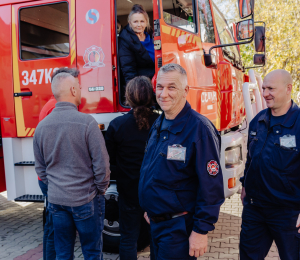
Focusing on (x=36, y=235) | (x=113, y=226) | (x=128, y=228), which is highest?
(x=128, y=228)

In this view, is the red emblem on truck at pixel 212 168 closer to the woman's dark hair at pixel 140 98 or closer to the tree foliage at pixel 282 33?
the woman's dark hair at pixel 140 98

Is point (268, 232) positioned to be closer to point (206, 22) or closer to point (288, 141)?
point (288, 141)

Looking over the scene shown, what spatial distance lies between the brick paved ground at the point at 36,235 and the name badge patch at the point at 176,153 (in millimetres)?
2174

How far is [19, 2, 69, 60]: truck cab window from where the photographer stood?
3553 millimetres

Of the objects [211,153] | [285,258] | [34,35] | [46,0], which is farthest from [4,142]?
[285,258]

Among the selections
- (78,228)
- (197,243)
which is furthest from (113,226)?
(197,243)

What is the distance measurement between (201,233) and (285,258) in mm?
919

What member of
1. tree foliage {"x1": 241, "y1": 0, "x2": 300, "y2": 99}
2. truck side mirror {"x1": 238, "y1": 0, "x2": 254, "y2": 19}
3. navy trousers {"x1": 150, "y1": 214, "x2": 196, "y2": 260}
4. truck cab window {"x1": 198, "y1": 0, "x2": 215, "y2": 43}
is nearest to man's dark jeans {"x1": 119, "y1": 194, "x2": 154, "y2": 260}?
navy trousers {"x1": 150, "y1": 214, "x2": 196, "y2": 260}

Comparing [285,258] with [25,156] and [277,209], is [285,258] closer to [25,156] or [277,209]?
[277,209]

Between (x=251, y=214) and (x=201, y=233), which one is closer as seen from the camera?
(x=201, y=233)

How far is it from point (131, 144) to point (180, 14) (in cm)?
171

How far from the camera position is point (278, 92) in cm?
228

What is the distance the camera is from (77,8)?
11.3 feet

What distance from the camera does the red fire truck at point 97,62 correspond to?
10.8 ft
